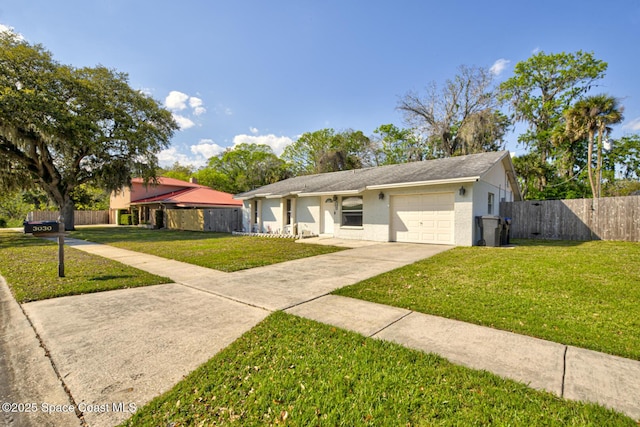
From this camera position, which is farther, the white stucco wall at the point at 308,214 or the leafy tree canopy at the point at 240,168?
the leafy tree canopy at the point at 240,168

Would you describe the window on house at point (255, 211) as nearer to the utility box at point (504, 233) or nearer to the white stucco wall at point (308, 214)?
the white stucco wall at point (308, 214)

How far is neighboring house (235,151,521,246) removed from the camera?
34.5 ft

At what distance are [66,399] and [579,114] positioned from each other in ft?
86.1

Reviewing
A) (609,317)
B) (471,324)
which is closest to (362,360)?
(471,324)

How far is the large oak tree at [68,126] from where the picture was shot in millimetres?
15219

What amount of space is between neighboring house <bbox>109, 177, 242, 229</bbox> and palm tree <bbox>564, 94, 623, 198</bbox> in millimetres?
25721

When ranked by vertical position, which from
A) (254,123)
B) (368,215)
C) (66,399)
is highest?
(254,123)

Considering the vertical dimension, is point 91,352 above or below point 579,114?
below

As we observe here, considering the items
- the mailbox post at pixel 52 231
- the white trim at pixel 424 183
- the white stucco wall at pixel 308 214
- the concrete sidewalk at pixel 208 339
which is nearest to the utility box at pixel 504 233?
the white trim at pixel 424 183

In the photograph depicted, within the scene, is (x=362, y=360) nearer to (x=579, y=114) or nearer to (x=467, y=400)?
(x=467, y=400)

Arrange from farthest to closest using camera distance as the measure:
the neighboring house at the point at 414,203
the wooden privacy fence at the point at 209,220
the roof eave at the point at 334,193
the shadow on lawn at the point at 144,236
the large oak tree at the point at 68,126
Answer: the wooden privacy fence at the point at 209,220 < the large oak tree at the point at 68,126 < the shadow on lawn at the point at 144,236 < the roof eave at the point at 334,193 < the neighboring house at the point at 414,203

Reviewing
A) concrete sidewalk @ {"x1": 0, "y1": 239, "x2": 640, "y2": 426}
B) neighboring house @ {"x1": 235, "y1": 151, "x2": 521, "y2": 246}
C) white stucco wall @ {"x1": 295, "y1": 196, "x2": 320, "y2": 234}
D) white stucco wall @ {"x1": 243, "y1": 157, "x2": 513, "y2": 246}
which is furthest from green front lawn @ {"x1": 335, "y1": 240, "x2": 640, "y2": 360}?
white stucco wall @ {"x1": 295, "y1": 196, "x2": 320, "y2": 234}

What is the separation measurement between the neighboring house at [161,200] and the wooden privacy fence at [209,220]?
2040 millimetres

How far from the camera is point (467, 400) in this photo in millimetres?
2002
